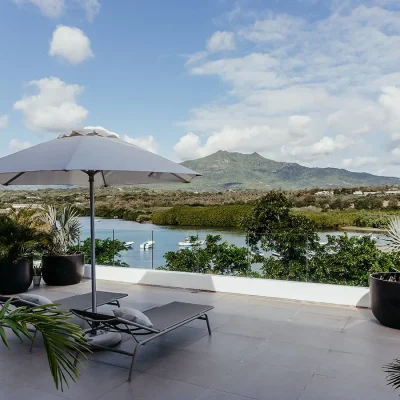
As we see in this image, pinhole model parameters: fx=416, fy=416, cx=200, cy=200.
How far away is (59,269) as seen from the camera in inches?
321

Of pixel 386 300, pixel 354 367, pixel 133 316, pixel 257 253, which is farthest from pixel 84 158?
pixel 257 253

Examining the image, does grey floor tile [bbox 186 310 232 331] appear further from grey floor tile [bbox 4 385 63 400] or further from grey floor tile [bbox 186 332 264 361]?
grey floor tile [bbox 4 385 63 400]

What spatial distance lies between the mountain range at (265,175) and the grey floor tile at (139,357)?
540 inches

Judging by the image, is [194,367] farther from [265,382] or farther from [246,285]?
[246,285]

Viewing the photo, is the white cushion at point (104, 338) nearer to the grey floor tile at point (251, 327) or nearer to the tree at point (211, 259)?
the grey floor tile at point (251, 327)

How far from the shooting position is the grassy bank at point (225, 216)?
12.4 m

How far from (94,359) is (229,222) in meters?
9.64

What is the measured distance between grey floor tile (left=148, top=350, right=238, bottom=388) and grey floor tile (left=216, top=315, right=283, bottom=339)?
2.98 ft

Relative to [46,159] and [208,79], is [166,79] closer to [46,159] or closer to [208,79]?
[208,79]

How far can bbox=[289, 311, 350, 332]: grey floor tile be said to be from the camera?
5.37 metres

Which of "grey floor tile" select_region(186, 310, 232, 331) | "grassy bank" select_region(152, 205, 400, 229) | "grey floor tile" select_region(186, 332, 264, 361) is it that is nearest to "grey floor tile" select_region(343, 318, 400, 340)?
"grey floor tile" select_region(186, 332, 264, 361)

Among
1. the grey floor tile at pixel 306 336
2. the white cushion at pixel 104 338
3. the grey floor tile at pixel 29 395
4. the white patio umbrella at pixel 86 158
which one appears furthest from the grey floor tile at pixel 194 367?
the white patio umbrella at pixel 86 158

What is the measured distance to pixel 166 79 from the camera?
1905 centimetres

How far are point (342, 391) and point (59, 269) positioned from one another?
20.1 ft
